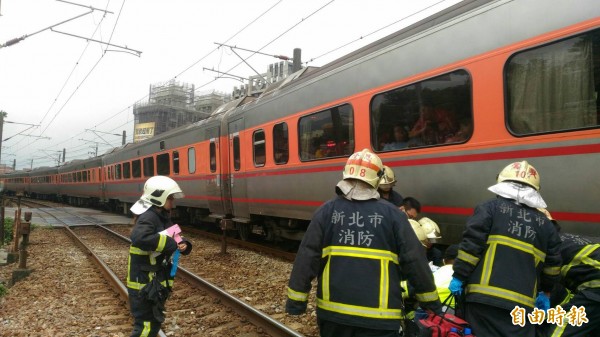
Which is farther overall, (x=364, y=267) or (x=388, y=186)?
(x=388, y=186)

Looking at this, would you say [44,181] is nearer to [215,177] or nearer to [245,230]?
[215,177]

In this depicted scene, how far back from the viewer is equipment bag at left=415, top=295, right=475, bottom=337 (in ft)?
8.57

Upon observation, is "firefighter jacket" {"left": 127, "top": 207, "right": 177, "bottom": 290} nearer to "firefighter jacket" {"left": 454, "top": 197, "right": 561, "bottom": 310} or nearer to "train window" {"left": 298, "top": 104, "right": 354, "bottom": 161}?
"firefighter jacket" {"left": 454, "top": 197, "right": 561, "bottom": 310}

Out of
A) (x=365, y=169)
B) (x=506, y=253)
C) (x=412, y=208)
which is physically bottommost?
(x=506, y=253)

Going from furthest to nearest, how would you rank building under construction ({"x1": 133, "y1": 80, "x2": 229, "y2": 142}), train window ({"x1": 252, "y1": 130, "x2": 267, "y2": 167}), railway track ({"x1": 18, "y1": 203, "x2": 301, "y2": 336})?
building under construction ({"x1": 133, "y1": 80, "x2": 229, "y2": 142})
train window ({"x1": 252, "y1": 130, "x2": 267, "y2": 167})
railway track ({"x1": 18, "y1": 203, "x2": 301, "y2": 336})

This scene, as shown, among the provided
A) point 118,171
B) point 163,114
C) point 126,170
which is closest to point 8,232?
point 126,170

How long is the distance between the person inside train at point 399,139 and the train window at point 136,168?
13.8 m

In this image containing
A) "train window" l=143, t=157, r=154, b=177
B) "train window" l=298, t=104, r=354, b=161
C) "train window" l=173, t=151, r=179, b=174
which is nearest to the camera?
"train window" l=298, t=104, r=354, b=161

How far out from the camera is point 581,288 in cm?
275

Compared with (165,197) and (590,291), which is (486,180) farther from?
(165,197)

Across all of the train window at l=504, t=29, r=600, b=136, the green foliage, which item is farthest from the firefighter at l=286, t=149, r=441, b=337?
the green foliage

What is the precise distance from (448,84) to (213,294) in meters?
4.11

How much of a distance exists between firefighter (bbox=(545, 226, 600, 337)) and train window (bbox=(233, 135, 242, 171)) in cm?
745

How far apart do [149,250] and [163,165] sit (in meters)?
11.8
